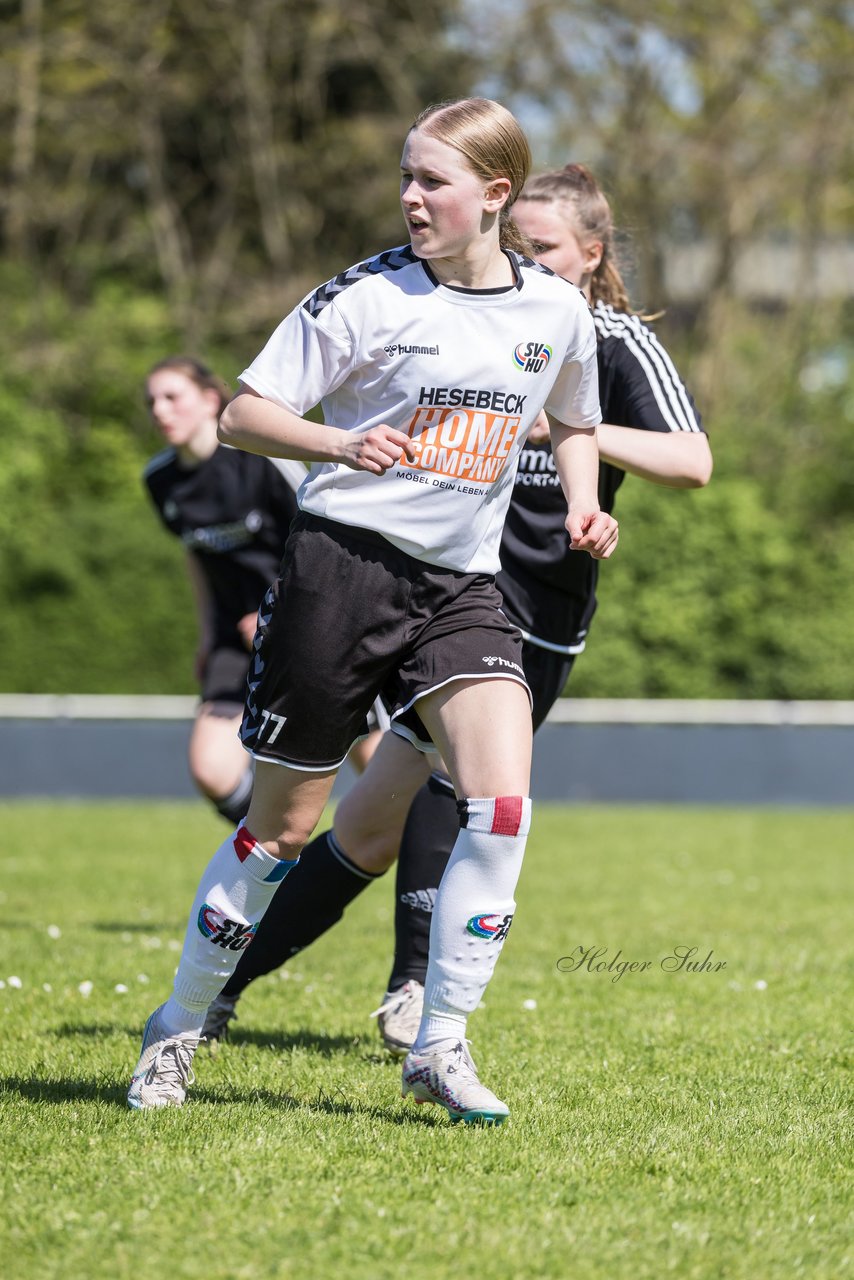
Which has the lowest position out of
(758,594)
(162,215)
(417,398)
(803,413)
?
(758,594)

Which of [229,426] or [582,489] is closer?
[229,426]

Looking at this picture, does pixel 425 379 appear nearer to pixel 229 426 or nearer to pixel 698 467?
pixel 229 426

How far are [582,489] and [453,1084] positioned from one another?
136 centimetres

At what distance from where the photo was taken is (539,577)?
14.4 ft

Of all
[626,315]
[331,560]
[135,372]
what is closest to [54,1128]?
[331,560]

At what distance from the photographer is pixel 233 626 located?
6707 millimetres

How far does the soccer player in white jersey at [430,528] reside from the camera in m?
3.23

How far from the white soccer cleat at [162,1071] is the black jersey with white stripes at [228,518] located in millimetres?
3063

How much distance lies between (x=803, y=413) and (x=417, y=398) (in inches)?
728

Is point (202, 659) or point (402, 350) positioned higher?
point (402, 350)

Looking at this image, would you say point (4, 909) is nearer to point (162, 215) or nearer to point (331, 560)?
point (331, 560)

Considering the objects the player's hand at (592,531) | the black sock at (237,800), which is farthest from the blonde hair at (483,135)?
the black sock at (237,800)

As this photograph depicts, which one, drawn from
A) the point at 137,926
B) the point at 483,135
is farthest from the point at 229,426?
the point at 137,926

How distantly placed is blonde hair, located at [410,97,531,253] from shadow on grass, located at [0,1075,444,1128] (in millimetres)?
2054
